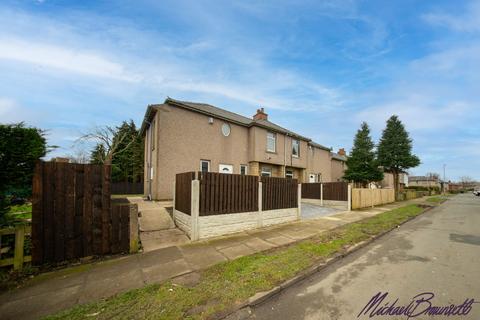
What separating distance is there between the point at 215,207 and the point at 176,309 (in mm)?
4314

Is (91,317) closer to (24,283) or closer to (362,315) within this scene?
(24,283)

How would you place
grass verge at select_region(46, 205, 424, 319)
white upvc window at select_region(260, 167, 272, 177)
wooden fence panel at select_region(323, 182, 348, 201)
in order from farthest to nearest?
1. white upvc window at select_region(260, 167, 272, 177)
2. wooden fence panel at select_region(323, 182, 348, 201)
3. grass verge at select_region(46, 205, 424, 319)

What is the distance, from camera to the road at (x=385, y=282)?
3240 millimetres

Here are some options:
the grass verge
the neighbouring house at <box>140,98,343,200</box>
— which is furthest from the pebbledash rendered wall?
the neighbouring house at <box>140,98,343,200</box>

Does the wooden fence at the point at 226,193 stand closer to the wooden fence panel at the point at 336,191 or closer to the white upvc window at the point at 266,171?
the wooden fence panel at the point at 336,191

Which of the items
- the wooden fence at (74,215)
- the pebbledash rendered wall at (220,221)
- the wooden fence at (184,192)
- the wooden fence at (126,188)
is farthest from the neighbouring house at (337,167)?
the wooden fence at (74,215)

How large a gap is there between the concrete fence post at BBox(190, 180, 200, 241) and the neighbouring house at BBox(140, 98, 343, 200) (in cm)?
710

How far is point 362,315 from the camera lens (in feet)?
10.2

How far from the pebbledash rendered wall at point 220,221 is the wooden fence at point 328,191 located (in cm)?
786

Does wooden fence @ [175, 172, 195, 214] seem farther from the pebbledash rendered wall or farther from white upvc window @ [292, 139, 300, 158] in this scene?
white upvc window @ [292, 139, 300, 158]

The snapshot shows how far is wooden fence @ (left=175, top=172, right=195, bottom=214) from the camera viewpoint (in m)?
7.22

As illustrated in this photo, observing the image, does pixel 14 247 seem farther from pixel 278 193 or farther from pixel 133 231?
pixel 278 193

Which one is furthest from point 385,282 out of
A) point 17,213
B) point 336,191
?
point 336,191

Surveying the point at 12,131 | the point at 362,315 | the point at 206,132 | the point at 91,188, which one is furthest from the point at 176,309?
the point at 206,132
